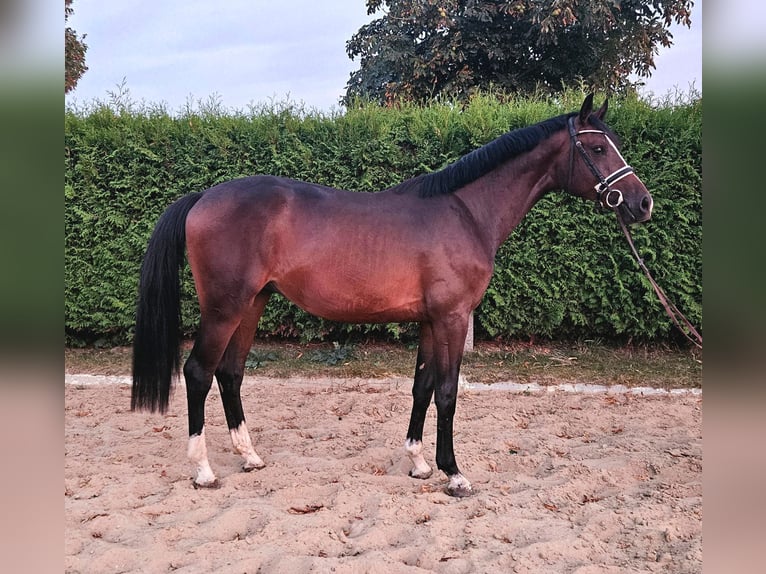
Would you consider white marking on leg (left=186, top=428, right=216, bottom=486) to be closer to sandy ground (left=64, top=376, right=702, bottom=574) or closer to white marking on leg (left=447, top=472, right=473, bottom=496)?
sandy ground (left=64, top=376, right=702, bottom=574)

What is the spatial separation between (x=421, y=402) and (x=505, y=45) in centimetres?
1035

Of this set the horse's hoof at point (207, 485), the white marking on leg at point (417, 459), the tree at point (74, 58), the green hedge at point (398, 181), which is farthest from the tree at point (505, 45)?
the horse's hoof at point (207, 485)

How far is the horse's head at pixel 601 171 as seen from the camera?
3.34 metres

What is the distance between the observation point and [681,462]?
12.1 ft

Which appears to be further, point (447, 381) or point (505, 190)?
point (505, 190)

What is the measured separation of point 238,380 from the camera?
371cm

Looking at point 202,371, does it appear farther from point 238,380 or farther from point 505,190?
point 505,190

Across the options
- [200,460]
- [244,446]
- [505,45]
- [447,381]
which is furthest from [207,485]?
[505,45]

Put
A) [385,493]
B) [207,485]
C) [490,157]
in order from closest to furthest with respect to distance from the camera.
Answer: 1. [385,493]
2. [207,485]
3. [490,157]

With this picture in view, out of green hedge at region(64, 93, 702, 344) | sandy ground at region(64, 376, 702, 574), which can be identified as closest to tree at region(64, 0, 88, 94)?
green hedge at region(64, 93, 702, 344)

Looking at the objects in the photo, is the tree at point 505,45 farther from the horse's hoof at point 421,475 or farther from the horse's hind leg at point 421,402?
the horse's hoof at point 421,475

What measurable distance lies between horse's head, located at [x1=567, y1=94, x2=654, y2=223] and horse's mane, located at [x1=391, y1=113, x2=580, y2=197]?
150 millimetres

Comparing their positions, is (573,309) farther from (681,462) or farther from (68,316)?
(68,316)

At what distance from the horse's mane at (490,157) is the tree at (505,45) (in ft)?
27.6
